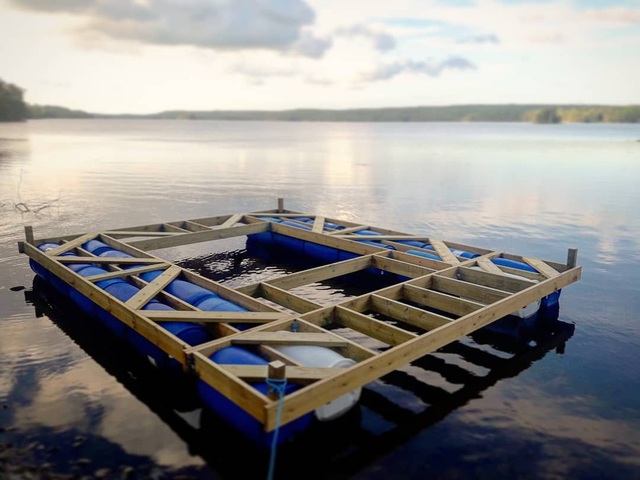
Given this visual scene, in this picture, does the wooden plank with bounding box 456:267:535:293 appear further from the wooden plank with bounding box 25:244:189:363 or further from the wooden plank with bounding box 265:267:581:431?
the wooden plank with bounding box 25:244:189:363

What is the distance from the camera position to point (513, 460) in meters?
6.73

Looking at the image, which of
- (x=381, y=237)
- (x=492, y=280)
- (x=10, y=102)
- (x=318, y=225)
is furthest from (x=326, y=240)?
(x=10, y=102)

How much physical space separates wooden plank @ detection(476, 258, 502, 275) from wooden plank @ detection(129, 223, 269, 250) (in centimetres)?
759

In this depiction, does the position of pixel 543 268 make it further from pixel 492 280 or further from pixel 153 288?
pixel 153 288

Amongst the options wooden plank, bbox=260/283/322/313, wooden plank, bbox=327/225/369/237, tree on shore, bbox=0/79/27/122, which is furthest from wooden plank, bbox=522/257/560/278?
tree on shore, bbox=0/79/27/122

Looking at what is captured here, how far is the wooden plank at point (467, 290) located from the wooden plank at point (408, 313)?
1.80m

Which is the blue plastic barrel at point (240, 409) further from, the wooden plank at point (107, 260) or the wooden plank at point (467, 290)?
the wooden plank at point (107, 260)

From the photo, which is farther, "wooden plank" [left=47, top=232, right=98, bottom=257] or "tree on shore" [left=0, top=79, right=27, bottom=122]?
"tree on shore" [left=0, top=79, right=27, bottom=122]

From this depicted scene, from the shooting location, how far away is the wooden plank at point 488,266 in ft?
39.2

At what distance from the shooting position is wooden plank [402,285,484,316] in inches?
385

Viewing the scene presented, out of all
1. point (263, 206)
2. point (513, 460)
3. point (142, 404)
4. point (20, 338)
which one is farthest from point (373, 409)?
point (263, 206)

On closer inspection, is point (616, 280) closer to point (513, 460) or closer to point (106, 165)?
point (513, 460)

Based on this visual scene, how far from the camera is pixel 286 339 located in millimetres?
7539

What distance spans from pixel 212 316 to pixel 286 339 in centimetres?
152
